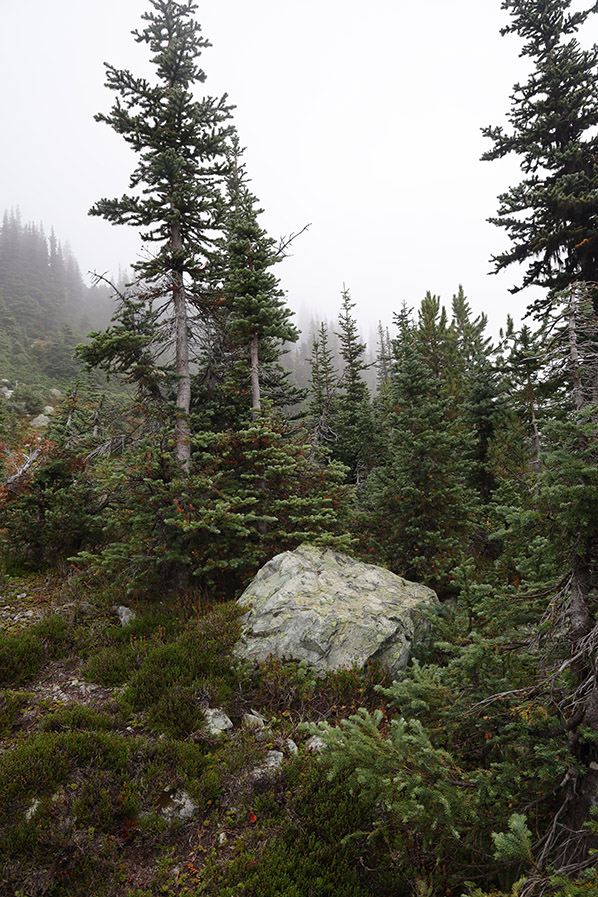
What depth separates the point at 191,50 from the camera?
1178 centimetres

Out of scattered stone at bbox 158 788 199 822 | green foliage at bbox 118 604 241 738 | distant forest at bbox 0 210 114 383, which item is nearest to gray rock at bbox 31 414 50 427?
distant forest at bbox 0 210 114 383

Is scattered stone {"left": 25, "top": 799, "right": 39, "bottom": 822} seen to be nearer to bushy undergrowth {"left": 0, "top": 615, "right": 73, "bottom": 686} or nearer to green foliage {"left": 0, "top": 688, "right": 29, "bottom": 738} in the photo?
green foliage {"left": 0, "top": 688, "right": 29, "bottom": 738}

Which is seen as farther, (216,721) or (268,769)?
(216,721)

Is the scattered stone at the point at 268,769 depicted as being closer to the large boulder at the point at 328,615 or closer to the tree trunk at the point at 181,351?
the large boulder at the point at 328,615

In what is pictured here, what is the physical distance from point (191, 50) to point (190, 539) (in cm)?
1481

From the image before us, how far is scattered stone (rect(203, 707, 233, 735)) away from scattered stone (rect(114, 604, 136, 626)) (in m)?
3.02

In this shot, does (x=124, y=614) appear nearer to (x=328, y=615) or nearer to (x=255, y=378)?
(x=328, y=615)

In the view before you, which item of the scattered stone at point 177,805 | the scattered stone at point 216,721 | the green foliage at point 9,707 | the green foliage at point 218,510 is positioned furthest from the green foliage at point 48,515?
the scattered stone at point 177,805

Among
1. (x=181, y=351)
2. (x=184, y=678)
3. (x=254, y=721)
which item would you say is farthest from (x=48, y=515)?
(x=254, y=721)

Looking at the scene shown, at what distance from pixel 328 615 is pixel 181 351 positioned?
8.34m

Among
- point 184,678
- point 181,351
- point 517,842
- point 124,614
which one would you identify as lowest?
point 184,678

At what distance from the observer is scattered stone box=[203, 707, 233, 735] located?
5730mm

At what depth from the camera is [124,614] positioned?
8.52 m

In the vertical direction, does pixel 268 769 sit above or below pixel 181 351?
below
